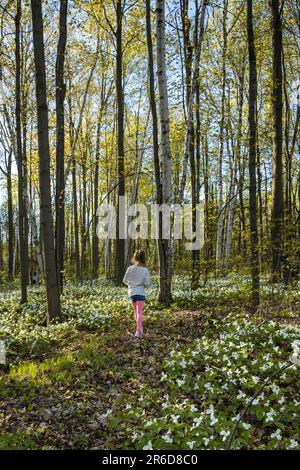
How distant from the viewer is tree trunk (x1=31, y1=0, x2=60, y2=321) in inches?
354

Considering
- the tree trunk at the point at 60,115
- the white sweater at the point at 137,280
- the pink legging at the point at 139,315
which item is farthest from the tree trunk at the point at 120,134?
the pink legging at the point at 139,315

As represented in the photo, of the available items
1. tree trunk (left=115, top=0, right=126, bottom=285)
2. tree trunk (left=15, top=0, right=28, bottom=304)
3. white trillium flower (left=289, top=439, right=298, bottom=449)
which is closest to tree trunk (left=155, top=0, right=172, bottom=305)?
tree trunk (left=15, top=0, right=28, bottom=304)

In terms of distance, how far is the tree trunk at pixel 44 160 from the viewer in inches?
354

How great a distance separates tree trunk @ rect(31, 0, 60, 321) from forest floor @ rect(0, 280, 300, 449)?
1.03 meters

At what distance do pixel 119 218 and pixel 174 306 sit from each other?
7.82 metres

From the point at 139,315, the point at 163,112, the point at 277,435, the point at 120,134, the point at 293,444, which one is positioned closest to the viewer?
the point at 293,444

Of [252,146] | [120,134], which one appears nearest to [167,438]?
[252,146]

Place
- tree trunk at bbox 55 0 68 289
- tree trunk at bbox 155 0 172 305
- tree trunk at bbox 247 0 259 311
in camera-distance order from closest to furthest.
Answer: tree trunk at bbox 247 0 259 311 < tree trunk at bbox 155 0 172 305 < tree trunk at bbox 55 0 68 289

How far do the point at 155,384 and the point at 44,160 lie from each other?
6000 millimetres

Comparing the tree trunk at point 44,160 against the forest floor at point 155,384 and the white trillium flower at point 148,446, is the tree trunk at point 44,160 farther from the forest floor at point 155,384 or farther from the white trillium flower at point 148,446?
the white trillium flower at point 148,446

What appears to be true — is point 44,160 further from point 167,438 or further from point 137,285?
point 167,438

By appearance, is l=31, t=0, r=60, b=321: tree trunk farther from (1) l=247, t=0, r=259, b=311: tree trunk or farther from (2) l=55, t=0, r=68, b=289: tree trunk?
(1) l=247, t=0, r=259, b=311: tree trunk

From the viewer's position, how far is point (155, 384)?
563cm
